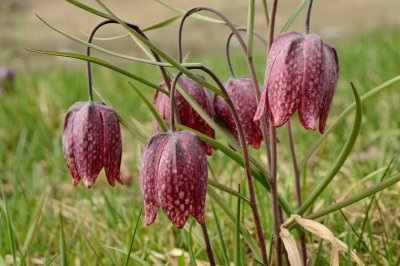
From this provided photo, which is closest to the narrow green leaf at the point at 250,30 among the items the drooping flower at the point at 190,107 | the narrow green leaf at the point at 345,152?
the drooping flower at the point at 190,107

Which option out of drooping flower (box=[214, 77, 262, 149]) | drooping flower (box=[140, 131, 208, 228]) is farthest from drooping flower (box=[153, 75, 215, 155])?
drooping flower (box=[140, 131, 208, 228])

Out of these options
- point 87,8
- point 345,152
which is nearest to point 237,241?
point 345,152

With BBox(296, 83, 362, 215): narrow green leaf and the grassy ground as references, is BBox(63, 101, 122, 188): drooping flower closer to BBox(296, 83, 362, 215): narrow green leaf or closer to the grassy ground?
the grassy ground

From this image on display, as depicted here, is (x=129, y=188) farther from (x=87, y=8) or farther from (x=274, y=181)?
(x=87, y=8)

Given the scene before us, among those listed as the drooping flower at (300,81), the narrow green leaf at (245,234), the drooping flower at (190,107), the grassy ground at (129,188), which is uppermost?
the drooping flower at (300,81)

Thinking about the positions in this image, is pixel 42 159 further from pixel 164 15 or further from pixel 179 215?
pixel 164 15

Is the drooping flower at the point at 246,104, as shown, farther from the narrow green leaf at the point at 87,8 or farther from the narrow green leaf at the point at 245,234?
the narrow green leaf at the point at 87,8
